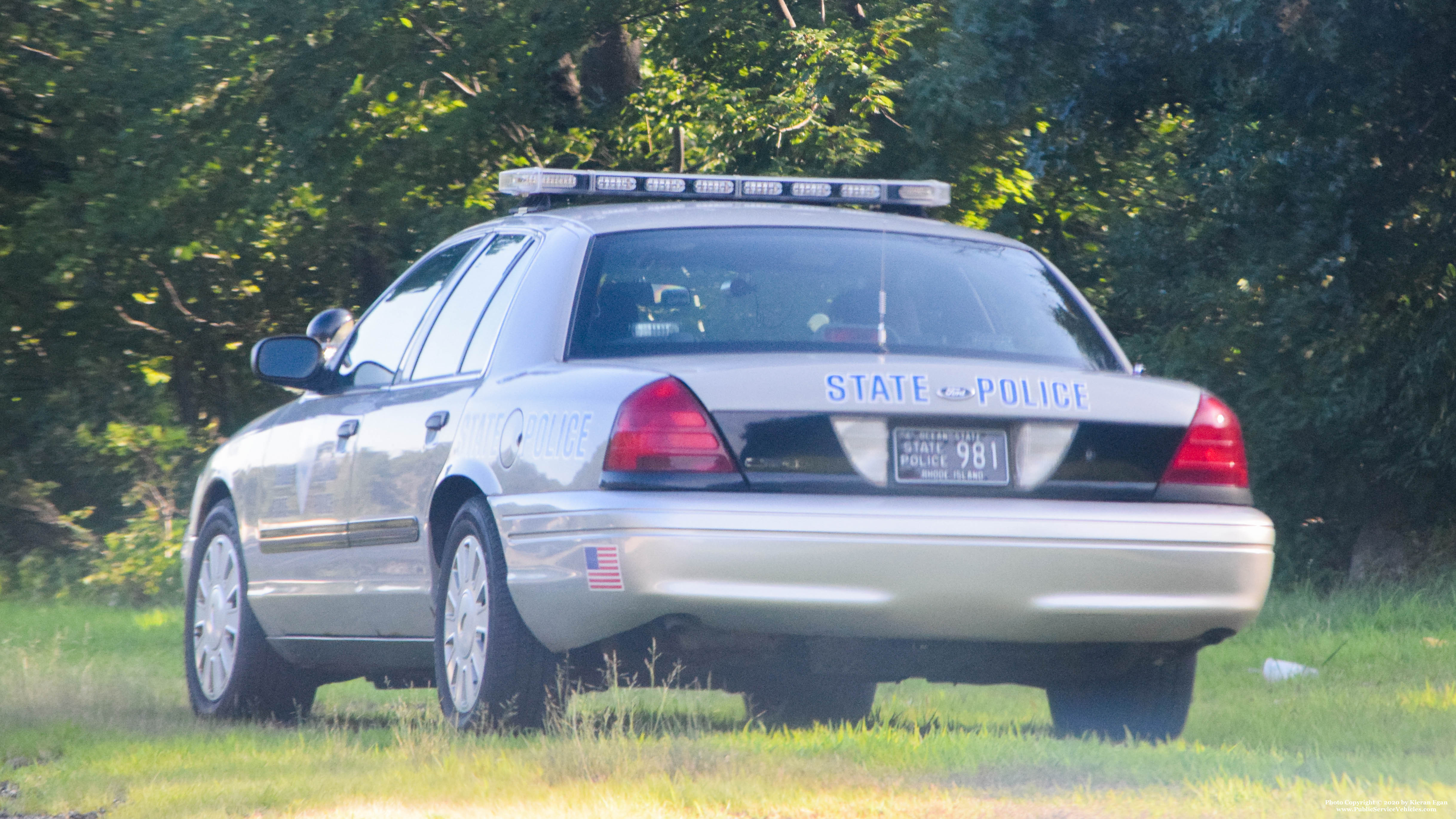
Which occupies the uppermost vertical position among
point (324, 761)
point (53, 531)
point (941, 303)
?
point (941, 303)

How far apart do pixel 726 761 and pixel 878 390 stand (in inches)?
39.1

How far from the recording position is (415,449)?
595 cm

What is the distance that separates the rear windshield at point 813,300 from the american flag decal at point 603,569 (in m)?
0.66

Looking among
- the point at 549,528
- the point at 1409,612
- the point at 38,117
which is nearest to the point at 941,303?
the point at 549,528

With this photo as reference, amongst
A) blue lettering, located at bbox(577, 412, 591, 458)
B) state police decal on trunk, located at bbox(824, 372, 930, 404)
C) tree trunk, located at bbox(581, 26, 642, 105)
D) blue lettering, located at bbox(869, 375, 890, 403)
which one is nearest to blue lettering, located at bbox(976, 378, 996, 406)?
state police decal on trunk, located at bbox(824, 372, 930, 404)

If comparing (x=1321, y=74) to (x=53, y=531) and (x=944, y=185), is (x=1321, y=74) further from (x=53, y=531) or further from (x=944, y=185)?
(x=53, y=531)

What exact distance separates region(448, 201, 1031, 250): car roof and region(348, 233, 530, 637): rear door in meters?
0.17

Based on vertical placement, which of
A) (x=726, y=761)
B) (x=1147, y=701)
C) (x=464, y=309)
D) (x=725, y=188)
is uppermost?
(x=725, y=188)

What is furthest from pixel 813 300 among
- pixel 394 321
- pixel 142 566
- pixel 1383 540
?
pixel 142 566

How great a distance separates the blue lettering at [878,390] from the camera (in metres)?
4.89

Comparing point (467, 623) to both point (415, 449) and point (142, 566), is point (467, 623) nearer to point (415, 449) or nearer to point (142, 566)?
point (415, 449)

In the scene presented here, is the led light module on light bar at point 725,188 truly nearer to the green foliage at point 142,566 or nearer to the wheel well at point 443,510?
the wheel well at point 443,510

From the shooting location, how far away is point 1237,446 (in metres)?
5.28

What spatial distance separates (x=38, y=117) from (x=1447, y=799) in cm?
1587
